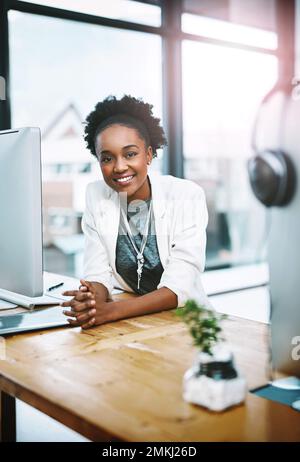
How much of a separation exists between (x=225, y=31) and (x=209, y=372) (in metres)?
3.95

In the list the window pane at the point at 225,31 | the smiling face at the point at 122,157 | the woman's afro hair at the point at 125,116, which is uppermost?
the window pane at the point at 225,31

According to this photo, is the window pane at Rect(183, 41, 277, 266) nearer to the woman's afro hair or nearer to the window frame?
the window frame

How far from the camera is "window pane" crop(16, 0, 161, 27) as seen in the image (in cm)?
332

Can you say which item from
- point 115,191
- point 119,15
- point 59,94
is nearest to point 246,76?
point 119,15

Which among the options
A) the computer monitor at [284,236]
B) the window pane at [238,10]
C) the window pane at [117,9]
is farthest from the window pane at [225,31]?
the computer monitor at [284,236]

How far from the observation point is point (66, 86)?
3555 millimetres

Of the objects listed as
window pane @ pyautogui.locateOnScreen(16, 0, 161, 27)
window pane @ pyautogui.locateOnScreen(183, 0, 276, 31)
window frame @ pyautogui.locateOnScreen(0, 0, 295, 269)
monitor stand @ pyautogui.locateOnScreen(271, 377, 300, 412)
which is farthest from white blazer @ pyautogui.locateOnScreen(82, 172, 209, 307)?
window pane @ pyautogui.locateOnScreen(183, 0, 276, 31)

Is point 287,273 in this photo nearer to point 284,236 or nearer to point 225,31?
point 284,236

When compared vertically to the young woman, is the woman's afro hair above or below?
above

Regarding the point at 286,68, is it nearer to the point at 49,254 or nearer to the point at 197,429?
the point at 197,429

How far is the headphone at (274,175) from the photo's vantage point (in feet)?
2.94

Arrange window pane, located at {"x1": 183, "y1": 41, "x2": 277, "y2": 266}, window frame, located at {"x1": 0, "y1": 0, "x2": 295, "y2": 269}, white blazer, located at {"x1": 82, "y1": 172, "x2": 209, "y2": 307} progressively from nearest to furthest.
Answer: white blazer, located at {"x1": 82, "y1": 172, "x2": 209, "y2": 307}
window frame, located at {"x1": 0, "y1": 0, "x2": 295, "y2": 269}
window pane, located at {"x1": 183, "y1": 41, "x2": 277, "y2": 266}

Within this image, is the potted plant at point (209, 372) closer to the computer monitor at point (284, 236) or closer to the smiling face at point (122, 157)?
the computer monitor at point (284, 236)

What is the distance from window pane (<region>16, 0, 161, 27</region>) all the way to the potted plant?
2.81 m
